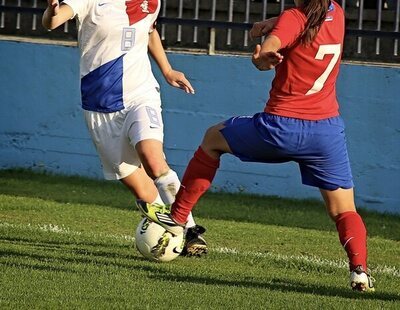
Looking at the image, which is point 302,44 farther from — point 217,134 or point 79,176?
point 79,176

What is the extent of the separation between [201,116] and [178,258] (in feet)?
17.1

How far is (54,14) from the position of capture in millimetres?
8367

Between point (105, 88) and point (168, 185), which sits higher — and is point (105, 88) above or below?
above

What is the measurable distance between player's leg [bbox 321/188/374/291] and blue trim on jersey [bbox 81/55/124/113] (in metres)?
1.90

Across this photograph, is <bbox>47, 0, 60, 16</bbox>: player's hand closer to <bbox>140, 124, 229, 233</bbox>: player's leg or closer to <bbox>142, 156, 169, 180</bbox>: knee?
<bbox>142, 156, 169, 180</bbox>: knee

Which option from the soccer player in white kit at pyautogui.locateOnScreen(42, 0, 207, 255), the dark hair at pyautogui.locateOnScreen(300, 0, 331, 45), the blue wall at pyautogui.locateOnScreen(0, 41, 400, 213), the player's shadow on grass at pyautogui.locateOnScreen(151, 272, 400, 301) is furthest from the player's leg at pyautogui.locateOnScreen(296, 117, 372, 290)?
the blue wall at pyautogui.locateOnScreen(0, 41, 400, 213)

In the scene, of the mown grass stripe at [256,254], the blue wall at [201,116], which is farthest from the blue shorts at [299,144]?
the blue wall at [201,116]

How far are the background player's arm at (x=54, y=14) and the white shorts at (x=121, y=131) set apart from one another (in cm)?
75

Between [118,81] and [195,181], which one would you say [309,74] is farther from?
[118,81]

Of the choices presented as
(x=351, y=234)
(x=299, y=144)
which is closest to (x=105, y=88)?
(x=299, y=144)

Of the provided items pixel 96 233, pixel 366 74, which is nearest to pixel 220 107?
pixel 366 74

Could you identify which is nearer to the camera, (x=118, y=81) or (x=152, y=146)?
(x=152, y=146)

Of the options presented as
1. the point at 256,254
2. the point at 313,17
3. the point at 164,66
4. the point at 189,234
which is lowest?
the point at 256,254

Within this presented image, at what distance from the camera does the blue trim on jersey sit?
8.75 metres
